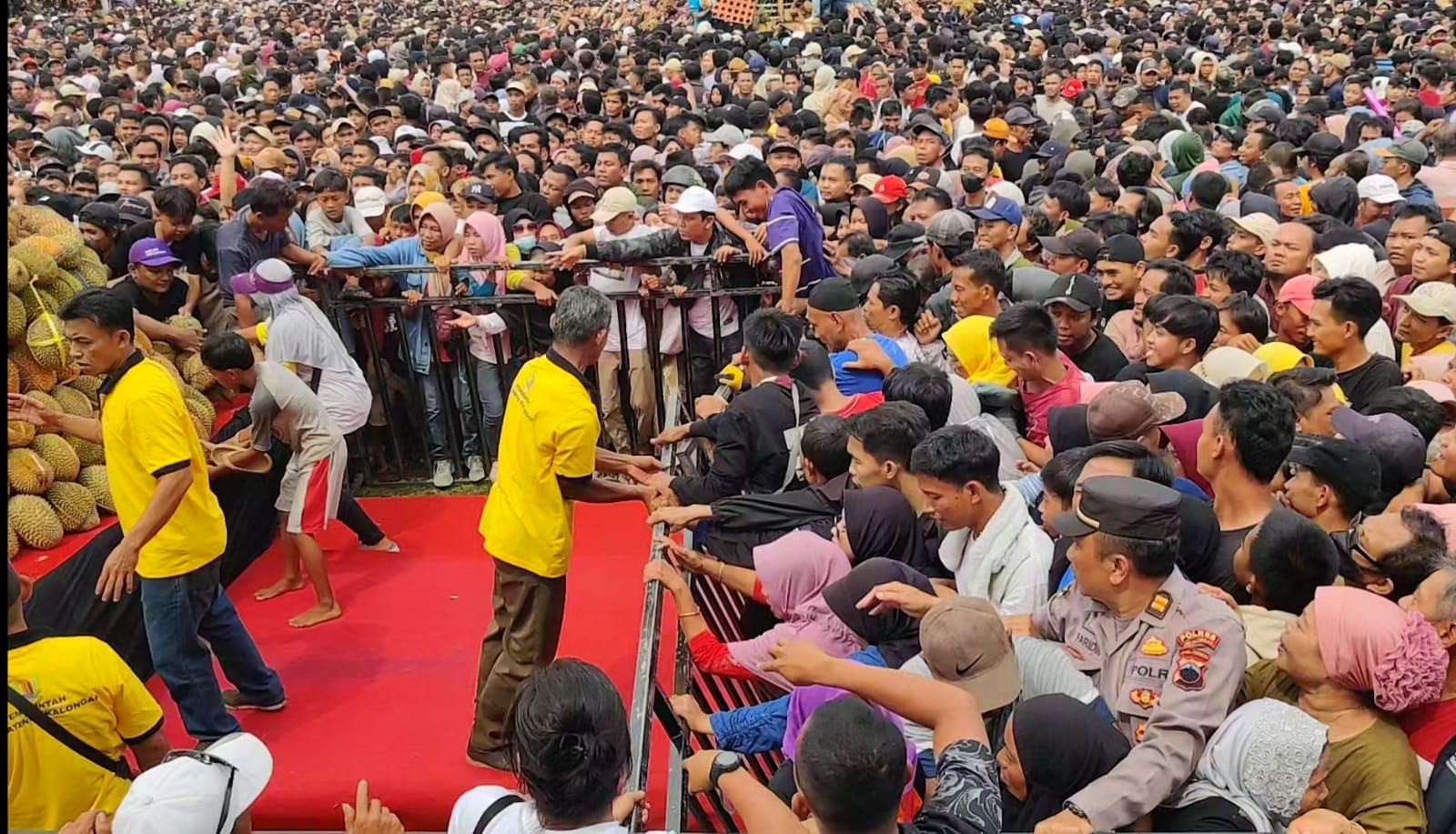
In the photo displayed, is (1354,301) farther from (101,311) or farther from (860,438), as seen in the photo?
(101,311)

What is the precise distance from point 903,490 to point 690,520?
0.77m

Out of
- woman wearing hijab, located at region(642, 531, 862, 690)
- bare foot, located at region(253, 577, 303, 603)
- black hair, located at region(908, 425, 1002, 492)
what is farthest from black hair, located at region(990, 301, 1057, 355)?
bare foot, located at region(253, 577, 303, 603)

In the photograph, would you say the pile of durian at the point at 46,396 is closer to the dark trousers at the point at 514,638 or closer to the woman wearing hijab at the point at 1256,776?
the dark trousers at the point at 514,638

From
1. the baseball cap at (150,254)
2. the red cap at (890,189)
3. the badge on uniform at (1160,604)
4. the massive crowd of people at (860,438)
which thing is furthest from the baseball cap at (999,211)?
the baseball cap at (150,254)

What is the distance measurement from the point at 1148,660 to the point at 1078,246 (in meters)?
3.74

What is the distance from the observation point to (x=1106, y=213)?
22.1 feet

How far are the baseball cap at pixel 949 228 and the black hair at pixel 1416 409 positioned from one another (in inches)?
98.9

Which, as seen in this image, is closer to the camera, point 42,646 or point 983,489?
point 42,646

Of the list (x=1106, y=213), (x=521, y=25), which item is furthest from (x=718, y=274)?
(x=521, y=25)

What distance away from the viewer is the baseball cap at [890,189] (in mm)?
7939

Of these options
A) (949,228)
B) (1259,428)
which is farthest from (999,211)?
(1259,428)

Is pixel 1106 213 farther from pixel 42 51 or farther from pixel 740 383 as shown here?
pixel 42 51

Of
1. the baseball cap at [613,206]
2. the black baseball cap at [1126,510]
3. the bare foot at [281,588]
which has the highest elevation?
the black baseball cap at [1126,510]

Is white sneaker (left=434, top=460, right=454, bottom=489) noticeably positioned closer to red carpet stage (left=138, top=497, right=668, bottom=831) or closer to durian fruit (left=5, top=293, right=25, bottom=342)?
red carpet stage (left=138, top=497, right=668, bottom=831)
